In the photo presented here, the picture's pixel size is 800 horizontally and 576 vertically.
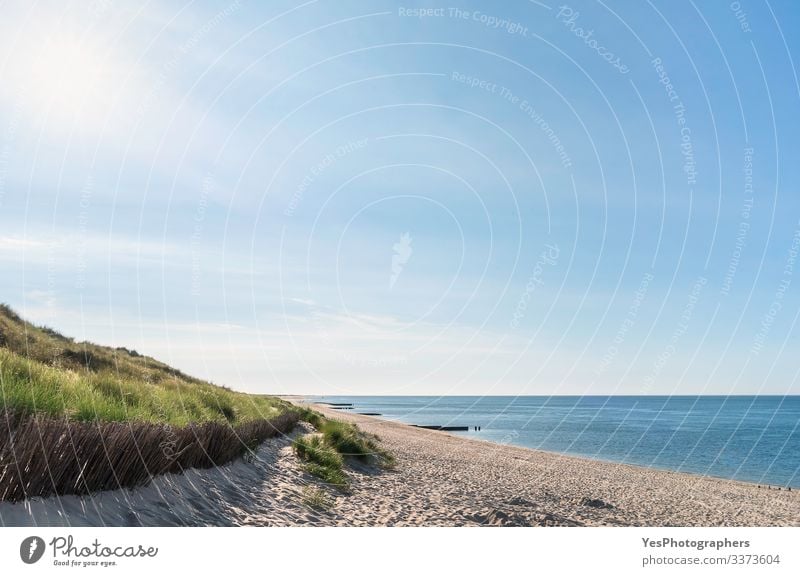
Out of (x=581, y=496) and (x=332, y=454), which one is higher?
(x=332, y=454)

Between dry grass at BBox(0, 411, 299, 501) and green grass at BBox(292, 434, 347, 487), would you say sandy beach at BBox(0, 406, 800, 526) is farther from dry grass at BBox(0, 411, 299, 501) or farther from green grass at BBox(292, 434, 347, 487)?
green grass at BBox(292, 434, 347, 487)

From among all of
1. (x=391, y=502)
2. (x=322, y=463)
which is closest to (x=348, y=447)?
(x=322, y=463)

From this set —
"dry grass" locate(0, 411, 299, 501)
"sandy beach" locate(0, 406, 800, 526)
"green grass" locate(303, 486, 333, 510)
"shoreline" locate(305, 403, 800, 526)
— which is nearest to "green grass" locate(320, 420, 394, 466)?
"sandy beach" locate(0, 406, 800, 526)

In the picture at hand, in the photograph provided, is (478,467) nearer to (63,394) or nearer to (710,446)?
(63,394)

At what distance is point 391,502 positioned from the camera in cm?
1211

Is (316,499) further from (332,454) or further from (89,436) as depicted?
(332,454)

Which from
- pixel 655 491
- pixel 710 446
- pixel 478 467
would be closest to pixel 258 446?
pixel 478 467

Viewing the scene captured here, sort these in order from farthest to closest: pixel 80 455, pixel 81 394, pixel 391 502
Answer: pixel 391 502 → pixel 81 394 → pixel 80 455

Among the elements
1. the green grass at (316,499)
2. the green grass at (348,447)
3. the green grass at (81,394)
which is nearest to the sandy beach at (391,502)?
the green grass at (316,499)

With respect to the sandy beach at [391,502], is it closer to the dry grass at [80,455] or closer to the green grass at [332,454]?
the dry grass at [80,455]

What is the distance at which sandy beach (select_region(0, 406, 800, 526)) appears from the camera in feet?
22.3

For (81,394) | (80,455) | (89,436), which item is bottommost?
(80,455)

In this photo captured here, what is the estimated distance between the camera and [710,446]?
6153 cm

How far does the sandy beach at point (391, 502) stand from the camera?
680 centimetres
